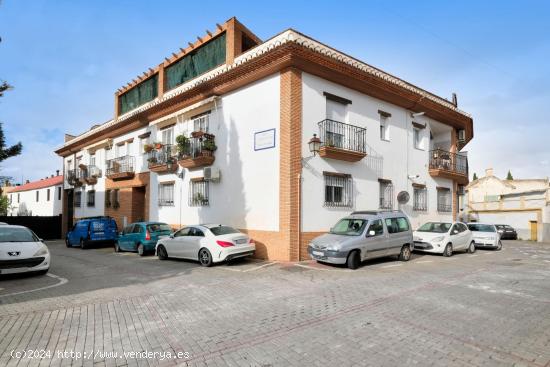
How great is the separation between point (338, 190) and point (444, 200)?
9.74 meters

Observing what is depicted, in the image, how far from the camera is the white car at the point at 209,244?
10.7m

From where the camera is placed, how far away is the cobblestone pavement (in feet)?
13.6

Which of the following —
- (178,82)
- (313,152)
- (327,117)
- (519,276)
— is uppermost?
(178,82)

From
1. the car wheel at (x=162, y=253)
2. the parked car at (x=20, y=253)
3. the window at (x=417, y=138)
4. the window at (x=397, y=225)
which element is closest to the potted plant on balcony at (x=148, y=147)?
the car wheel at (x=162, y=253)

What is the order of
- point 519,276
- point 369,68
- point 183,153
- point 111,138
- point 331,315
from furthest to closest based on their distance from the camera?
point 111,138 < point 183,153 < point 369,68 < point 519,276 < point 331,315

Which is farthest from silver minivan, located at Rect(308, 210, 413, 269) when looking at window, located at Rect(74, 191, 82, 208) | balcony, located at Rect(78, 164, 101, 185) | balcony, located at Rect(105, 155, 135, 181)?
window, located at Rect(74, 191, 82, 208)

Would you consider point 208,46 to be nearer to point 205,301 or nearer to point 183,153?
point 183,153

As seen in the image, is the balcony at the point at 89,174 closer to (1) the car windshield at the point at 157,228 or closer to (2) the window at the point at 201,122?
(2) the window at the point at 201,122

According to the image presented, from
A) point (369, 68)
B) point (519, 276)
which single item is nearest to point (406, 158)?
point (369, 68)

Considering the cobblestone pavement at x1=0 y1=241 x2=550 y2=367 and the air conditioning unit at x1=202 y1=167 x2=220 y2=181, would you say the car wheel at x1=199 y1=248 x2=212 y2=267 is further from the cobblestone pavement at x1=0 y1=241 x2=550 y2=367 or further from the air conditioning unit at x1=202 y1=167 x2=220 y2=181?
the air conditioning unit at x1=202 y1=167 x2=220 y2=181

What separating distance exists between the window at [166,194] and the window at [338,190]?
8.80 m

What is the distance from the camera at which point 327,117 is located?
13.2 meters

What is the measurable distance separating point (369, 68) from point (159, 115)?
11.6m

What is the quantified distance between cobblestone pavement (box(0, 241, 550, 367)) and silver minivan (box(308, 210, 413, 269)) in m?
0.71
